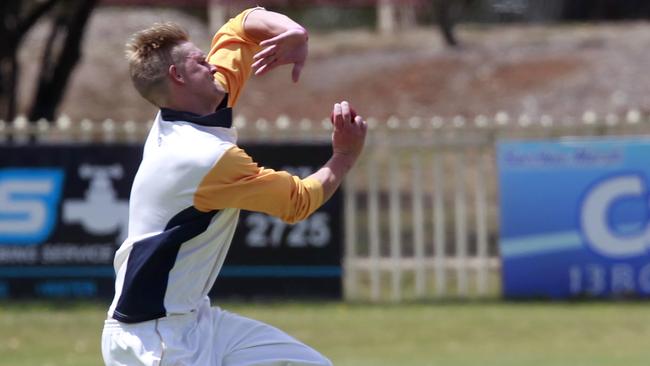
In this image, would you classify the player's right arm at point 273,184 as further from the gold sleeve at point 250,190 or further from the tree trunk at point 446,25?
the tree trunk at point 446,25

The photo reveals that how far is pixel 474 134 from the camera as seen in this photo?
1271cm

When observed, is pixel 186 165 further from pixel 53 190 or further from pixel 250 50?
pixel 53 190

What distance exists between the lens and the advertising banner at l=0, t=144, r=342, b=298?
41.0ft

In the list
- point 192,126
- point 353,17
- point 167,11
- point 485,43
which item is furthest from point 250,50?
point 353,17

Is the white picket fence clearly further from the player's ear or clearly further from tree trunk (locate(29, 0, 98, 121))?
the player's ear

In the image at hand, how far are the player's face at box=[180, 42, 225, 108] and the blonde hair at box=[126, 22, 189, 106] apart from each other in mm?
37

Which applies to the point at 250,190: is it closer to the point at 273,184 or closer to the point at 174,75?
the point at 273,184

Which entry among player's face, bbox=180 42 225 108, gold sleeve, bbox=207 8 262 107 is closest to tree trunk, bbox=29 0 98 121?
gold sleeve, bbox=207 8 262 107

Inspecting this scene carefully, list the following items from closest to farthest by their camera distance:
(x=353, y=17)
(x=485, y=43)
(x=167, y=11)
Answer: (x=485, y=43)
(x=167, y=11)
(x=353, y=17)

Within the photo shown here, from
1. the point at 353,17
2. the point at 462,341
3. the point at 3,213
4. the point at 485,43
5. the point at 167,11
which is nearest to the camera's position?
the point at 462,341

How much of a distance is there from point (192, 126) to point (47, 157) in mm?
8075

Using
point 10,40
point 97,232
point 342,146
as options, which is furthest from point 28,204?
point 342,146

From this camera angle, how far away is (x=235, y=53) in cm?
529

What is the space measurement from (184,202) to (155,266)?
0.25 metres
